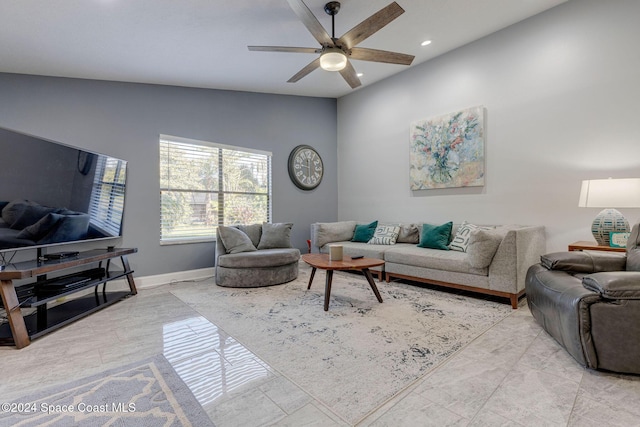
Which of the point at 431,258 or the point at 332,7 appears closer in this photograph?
the point at 332,7

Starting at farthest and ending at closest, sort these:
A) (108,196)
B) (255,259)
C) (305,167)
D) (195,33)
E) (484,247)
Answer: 1. (305,167)
2. (255,259)
3. (108,196)
4. (484,247)
5. (195,33)

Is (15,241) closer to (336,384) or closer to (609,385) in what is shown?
(336,384)

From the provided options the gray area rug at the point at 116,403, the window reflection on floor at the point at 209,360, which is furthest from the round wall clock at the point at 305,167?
the gray area rug at the point at 116,403

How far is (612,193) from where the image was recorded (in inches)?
110

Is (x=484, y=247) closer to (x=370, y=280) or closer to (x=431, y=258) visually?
(x=431, y=258)

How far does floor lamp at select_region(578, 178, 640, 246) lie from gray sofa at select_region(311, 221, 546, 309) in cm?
54

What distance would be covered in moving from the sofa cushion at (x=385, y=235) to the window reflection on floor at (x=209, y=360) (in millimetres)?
2774

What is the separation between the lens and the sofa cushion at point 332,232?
501 cm

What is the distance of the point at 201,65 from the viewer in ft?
12.2

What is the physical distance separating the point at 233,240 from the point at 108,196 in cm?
153

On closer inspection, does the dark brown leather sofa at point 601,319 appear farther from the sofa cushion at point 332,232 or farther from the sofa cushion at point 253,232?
the sofa cushion at point 253,232

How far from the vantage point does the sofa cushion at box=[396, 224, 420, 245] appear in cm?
454

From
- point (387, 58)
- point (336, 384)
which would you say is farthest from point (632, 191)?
point (336, 384)

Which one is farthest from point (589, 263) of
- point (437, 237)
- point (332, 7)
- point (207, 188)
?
point (207, 188)
